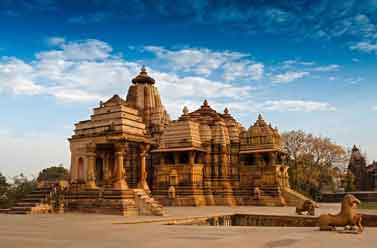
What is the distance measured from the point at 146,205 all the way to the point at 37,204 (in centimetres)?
602

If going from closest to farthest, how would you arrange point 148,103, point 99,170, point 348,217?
point 348,217, point 99,170, point 148,103

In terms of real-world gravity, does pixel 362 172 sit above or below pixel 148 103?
below

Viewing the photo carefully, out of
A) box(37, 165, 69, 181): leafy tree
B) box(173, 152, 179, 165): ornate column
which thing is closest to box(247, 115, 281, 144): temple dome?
box(173, 152, 179, 165): ornate column

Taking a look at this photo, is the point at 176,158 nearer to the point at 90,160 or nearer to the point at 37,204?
the point at 90,160

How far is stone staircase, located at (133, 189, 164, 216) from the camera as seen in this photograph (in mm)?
19469

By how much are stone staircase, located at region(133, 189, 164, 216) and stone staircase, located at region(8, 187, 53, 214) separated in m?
4.91

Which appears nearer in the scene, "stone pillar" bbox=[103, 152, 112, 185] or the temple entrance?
"stone pillar" bbox=[103, 152, 112, 185]

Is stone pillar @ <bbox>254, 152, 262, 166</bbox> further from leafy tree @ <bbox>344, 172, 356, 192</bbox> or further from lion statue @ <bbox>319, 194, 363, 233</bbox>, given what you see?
lion statue @ <bbox>319, 194, 363, 233</bbox>

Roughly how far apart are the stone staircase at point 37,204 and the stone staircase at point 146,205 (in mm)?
4905

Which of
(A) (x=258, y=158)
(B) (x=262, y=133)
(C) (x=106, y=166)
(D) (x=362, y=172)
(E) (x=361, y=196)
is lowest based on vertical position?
(E) (x=361, y=196)

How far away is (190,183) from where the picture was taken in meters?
31.0

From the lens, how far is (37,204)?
2117 centimetres

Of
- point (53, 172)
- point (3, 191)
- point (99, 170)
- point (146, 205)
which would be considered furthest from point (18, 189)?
point (53, 172)

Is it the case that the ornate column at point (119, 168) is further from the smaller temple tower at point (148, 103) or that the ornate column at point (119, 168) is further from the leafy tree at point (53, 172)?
the leafy tree at point (53, 172)
